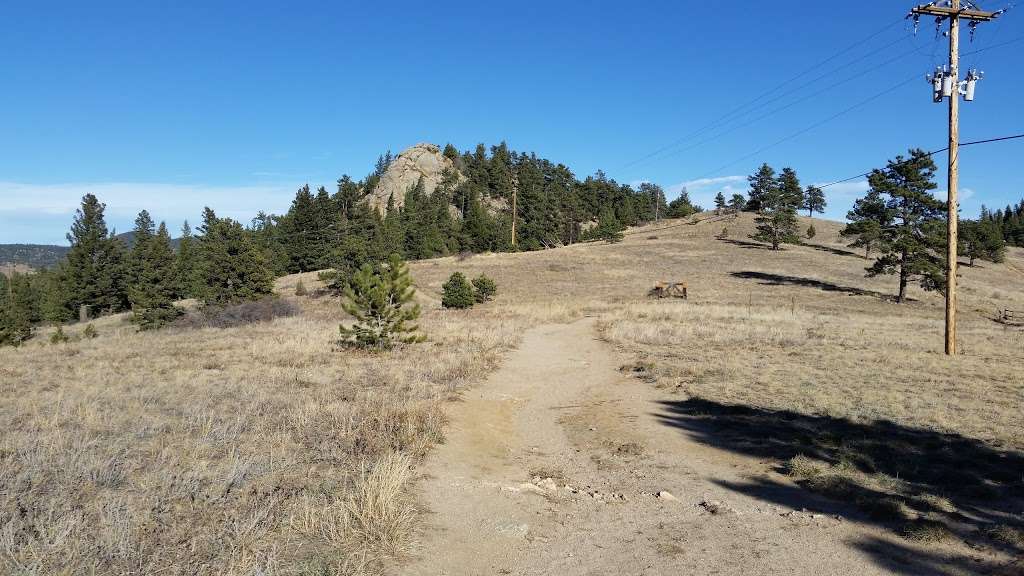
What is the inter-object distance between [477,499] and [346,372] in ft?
28.9

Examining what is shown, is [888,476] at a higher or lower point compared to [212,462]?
lower

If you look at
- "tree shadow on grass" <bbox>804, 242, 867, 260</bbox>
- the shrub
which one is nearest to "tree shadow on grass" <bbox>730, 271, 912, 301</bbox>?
"tree shadow on grass" <bbox>804, 242, 867, 260</bbox>

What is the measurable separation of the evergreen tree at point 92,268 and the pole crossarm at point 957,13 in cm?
6643

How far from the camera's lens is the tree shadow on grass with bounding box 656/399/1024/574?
18.2 feet

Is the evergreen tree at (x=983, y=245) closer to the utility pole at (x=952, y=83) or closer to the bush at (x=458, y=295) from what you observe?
the utility pole at (x=952, y=83)

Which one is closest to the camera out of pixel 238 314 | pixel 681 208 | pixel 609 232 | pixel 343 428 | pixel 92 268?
pixel 343 428

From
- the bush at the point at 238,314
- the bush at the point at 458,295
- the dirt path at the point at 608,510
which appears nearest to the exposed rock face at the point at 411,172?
the bush at the point at 458,295

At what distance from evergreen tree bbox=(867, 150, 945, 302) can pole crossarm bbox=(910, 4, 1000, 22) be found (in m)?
22.3

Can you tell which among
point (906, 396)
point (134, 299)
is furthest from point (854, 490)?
point (134, 299)

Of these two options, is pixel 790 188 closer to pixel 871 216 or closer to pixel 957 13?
pixel 871 216

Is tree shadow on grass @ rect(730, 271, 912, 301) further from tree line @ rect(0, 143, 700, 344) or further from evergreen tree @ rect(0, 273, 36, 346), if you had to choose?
evergreen tree @ rect(0, 273, 36, 346)

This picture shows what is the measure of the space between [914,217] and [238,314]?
1691 inches

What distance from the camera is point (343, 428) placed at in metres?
8.62

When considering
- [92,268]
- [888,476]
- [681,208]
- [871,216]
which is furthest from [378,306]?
[681,208]
